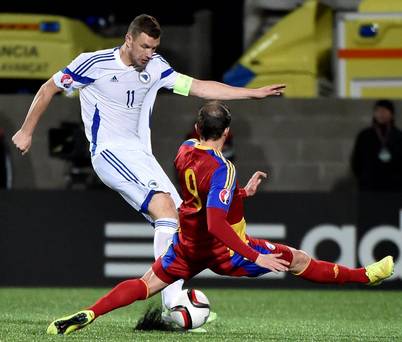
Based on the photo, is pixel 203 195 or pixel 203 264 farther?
pixel 203 264

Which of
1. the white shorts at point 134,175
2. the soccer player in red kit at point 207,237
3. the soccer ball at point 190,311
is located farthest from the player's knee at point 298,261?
the white shorts at point 134,175

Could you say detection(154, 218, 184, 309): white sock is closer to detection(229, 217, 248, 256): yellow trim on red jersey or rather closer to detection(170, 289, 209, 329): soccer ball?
detection(170, 289, 209, 329): soccer ball

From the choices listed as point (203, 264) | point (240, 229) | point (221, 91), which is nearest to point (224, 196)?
point (240, 229)

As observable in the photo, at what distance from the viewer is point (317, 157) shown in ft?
47.9

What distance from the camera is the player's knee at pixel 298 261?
331 inches

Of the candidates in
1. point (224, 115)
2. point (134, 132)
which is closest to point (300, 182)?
point (134, 132)

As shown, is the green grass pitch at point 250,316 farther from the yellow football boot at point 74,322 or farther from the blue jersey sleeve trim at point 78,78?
the blue jersey sleeve trim at point 78,78

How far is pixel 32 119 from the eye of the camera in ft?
29.8

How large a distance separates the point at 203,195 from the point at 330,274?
1038 mm

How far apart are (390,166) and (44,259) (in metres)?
3.45

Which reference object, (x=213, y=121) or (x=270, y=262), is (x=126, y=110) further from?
(x=270, y=262)

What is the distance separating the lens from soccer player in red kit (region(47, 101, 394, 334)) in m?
7.84

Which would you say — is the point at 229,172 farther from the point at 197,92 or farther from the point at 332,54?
the point at 332,54

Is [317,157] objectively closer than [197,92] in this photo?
No
